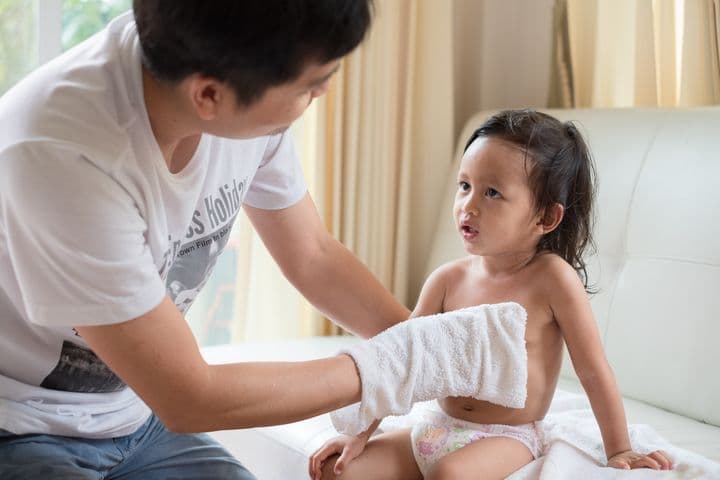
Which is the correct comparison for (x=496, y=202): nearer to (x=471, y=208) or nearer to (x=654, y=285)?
(x=471, y=208)

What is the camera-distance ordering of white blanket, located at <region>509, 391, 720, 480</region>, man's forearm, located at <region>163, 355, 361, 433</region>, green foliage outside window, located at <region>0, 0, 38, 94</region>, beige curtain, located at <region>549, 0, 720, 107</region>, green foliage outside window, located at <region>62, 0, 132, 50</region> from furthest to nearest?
green foliage outside window, located at <region>62, 0, 132, 50</region>, green foliage outside window, located at <region>0, 0, 38, 94</region>, beige curtain, located at <region>549, 0, 720, 107</region>, white blanket, located at <region>509, 391, 720, 480</region>, man's forearm, located at <region>163, 355, 361, 433</region>

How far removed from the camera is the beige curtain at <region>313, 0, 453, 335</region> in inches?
106

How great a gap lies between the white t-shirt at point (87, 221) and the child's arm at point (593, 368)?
0.52 meters

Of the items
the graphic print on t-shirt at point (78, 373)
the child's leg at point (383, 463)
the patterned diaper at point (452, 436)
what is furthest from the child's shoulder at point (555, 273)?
the graphic print on t-shirt at point (78, 373)

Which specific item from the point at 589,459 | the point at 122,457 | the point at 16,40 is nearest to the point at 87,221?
the point at 122,457

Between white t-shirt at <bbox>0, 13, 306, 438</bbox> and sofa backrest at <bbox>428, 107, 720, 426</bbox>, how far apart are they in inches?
41.1

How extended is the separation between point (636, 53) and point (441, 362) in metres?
1.44

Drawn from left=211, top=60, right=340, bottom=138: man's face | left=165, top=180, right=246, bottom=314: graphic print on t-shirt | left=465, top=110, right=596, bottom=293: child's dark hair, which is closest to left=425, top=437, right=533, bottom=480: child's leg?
left=465, top=110, right=596, bottom=293: child's dark hair

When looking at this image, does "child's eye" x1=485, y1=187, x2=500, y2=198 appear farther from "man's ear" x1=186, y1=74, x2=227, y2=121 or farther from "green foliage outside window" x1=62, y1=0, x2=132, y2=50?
"green foliage outside window" x1=62, y1=0, x2=132, y2=50

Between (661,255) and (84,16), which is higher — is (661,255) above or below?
below

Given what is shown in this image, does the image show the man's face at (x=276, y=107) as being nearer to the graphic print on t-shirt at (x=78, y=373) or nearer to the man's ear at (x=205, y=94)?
the man's ear at (x=205, y=94)

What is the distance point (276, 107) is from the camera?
107cm

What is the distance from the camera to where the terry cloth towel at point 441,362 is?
1.20m

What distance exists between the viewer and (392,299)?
153cm
